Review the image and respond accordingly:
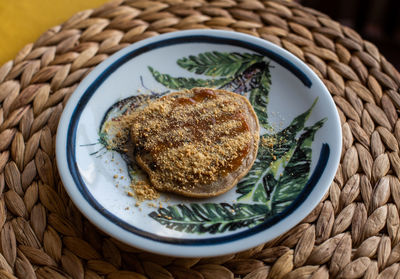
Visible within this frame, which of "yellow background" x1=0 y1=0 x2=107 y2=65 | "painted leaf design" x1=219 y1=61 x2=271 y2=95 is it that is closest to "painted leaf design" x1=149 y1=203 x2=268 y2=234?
"painted leaf design" x1=219 y1=61 x2=271 y2=95

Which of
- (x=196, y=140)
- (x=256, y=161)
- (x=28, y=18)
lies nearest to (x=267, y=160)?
(x=256, y=161)

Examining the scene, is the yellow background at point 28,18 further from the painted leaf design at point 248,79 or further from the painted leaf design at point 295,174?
the painted leaf design at point 295,174

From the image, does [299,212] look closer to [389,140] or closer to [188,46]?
[389,140]

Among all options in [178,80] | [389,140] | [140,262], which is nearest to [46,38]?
[178,80]

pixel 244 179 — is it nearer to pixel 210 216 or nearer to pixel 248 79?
pixel 210 216

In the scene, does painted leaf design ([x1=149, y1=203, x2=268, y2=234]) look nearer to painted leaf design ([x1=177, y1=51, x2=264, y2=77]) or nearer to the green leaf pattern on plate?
the green leaf pattern on plate

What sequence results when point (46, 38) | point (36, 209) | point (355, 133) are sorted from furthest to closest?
point (46, 38), point (355, 133), point (36, 209)

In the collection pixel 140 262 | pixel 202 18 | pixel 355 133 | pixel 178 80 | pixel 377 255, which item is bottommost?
pixel 377 255
